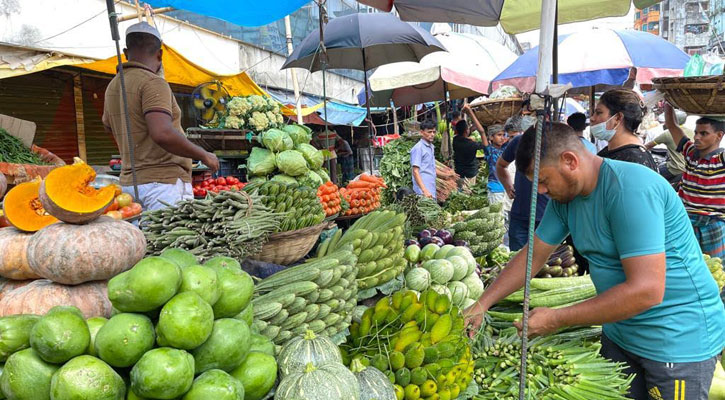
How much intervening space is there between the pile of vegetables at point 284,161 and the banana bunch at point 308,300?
2.22 m

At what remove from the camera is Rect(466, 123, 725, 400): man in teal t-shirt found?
1.89 metres

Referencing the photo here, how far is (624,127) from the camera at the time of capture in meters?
4.06

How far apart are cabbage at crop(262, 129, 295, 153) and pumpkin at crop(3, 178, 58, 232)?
8.65 ft

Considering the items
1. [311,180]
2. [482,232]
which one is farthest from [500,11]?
[311,180]

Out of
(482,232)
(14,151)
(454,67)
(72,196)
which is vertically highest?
(454,67)

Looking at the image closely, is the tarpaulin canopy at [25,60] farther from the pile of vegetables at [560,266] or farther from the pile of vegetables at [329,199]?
the pile of vegetables at [560,266]

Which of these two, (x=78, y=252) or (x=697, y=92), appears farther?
(x=697, y=92)

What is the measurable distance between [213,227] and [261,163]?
2.28m

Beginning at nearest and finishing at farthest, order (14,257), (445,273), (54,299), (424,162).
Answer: (54,299) → (14,257) → (445,273) → (424,162)

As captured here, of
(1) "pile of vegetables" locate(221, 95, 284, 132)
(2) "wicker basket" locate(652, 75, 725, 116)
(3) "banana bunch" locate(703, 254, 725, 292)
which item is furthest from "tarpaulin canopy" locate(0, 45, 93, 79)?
(3) "banana bunch" locate(703, 254, 725, 292)

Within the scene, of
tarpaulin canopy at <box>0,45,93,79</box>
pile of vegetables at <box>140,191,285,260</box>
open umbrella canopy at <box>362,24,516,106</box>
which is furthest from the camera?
open umbrella canopy at <box>362,24,516,106</box>

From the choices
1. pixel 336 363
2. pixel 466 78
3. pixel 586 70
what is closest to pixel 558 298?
pixel 336 363

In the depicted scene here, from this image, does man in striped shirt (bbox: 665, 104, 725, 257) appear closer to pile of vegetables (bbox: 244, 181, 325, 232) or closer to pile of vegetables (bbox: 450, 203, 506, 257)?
pile of vegetables (bbox: 450, 203, 506, 257)

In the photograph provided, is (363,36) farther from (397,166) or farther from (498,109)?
(397,166)
